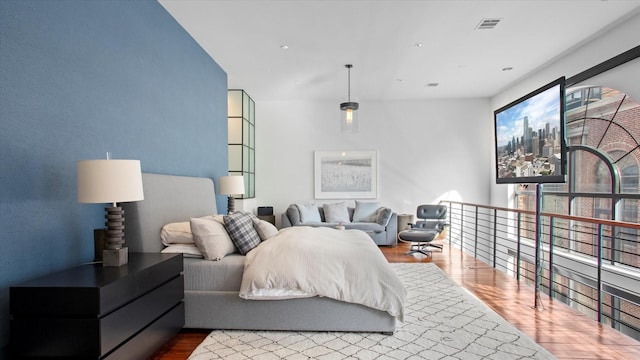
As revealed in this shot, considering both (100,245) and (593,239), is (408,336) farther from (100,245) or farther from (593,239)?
(593,239)

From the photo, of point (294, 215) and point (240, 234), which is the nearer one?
point (240, 234)

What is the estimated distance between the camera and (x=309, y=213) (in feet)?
20.7

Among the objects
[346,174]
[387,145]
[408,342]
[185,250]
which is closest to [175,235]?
[185,250]

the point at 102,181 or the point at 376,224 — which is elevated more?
the point at 102,181

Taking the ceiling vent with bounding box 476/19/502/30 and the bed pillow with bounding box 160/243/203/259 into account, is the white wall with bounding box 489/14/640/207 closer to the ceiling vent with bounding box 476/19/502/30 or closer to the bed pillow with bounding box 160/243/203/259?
the ceiling vent with bounding box 476/19/502/30

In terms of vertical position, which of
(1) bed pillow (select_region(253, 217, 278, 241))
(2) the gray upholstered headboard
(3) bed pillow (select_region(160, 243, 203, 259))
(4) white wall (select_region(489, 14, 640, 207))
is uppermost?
(4) white wall (select_region(489, 14, 640, 207))

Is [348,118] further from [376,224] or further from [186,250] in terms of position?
[186,250]

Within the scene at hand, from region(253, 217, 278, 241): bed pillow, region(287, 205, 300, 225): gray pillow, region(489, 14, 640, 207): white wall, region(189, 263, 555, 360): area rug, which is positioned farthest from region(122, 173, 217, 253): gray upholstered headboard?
region(489, 14, 640, 207): white wall

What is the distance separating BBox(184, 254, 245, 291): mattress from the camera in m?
2.54

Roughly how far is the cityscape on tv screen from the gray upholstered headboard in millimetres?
3640

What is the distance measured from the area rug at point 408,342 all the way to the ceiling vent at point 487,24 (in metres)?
3.12

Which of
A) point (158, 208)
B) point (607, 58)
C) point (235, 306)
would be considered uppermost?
point (607, 58)

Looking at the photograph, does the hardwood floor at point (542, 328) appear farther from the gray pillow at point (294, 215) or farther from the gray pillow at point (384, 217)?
the gray pillow at point (294, 215)

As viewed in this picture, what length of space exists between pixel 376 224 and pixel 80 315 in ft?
16.6
